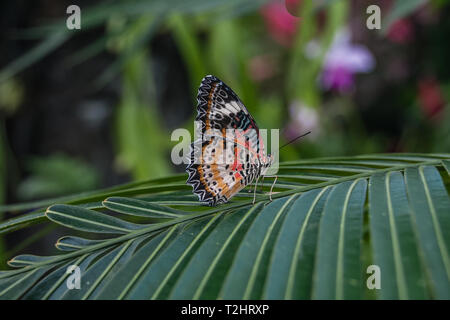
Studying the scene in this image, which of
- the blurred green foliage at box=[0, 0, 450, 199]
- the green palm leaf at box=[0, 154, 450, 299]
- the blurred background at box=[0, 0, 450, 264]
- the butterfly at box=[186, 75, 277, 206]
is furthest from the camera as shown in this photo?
the blurred background at box=[0, 0, 450, 264]

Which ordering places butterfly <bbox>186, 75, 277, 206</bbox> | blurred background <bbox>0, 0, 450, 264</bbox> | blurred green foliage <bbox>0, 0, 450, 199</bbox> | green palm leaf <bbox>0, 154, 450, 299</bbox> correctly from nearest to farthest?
1. green palm leaf <bbox>0, 154, 450, 299</bbox>
2. butterfly <bbox>186, 75, 277, 206</bbox>
3. blurred green foliage <bbox>0, 0, 450, 199</bbox>
4. blurred background <bbox>0, 0, 450, 264</bbox>

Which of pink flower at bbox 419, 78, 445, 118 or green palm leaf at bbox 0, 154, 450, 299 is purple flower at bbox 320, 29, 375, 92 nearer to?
pink flower at bbox 419, 78, 445, 118

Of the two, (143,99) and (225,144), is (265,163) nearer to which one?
(225,144)

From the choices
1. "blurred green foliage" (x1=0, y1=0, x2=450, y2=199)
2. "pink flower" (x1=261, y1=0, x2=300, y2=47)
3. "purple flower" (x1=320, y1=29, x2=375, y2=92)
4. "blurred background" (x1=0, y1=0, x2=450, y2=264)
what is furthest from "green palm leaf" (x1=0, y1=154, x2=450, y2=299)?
"pink flower" (x1=261, y1=0, x2=300, y2=47)

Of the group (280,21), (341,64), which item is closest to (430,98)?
(341,64)

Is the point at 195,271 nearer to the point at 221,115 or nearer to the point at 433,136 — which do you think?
the point at 221,115

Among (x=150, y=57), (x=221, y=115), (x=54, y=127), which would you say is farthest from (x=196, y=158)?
(x=54, y=127)
